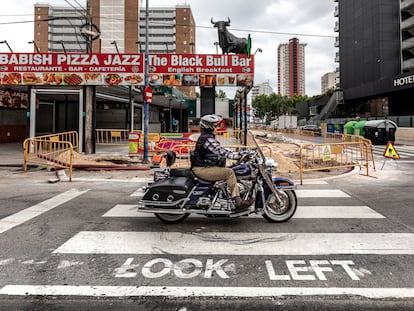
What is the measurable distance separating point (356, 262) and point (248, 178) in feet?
6.54

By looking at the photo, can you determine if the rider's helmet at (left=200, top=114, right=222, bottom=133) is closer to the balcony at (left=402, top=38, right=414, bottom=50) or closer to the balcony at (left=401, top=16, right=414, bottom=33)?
the balcony at (left=402, top=38, right=414, bottom=50)

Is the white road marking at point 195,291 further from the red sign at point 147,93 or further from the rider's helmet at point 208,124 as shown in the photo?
the red sign at point 147,93

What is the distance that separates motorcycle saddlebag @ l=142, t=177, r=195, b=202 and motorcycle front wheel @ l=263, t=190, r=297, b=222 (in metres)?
1.40

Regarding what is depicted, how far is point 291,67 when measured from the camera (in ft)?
625

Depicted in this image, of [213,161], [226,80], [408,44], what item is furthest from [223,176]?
[408,44]

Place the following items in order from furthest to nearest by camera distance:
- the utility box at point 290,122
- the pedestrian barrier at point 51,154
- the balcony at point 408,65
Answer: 1. the utility box at point 290,122
2. the balcony at point 408,65
3. the pedestrian barrier at point 51,154

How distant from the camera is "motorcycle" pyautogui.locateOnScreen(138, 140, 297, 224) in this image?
4910mm

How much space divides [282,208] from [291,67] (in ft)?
655

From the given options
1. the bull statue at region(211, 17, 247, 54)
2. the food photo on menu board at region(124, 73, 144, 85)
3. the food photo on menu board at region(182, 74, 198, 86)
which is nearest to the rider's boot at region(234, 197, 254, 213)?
the food photo on menu board at region(182, 74, 198, 86)

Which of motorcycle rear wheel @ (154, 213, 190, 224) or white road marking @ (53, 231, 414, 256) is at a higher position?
motorcycle rear wheel @ (154, 213, 190, 224)

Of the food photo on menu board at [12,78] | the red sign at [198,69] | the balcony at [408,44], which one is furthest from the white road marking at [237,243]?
the balcony at [408,44]

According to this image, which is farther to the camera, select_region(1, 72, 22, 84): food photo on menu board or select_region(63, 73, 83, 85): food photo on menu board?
select_region(1, 72, 22, 84): food photo on menu board

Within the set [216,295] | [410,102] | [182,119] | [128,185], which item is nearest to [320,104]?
[410,102]

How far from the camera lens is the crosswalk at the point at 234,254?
304 centimetres
